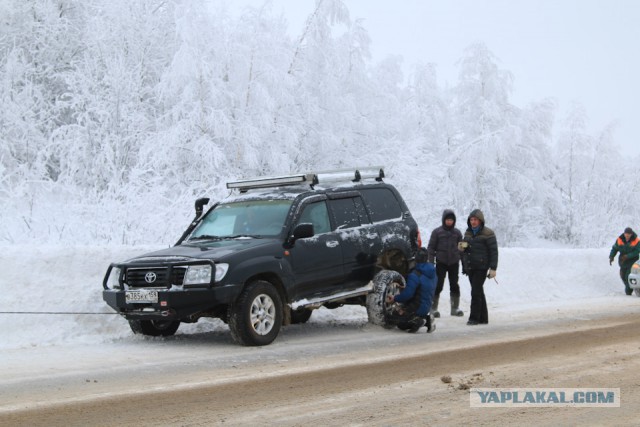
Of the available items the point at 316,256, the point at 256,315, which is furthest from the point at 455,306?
the point at 256,315

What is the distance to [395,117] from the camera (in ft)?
98.8

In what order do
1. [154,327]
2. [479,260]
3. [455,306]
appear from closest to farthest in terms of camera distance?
[154,327] → [479,260] → [455,306]

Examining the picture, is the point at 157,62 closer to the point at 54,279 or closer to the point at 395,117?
the point at 395,117

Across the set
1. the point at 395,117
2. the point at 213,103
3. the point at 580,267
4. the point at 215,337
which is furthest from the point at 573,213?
the point at 215,337

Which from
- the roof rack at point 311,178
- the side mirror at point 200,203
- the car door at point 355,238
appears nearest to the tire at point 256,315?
the car door at point 355,238

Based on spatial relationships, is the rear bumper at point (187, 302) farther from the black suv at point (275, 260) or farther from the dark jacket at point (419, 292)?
the dark jacket at point (419, 292)

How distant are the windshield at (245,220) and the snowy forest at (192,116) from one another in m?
4.52

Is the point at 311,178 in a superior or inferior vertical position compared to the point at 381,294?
superior

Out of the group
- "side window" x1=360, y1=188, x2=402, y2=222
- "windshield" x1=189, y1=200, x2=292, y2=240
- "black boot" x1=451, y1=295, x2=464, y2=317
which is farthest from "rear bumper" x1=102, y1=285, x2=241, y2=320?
"black boot" x1=451, y1=295, x2=464, y2=317

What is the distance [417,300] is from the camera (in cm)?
1098

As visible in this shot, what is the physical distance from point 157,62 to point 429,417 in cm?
2273

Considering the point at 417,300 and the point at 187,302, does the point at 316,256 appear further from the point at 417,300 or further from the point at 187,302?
the point at 187,302

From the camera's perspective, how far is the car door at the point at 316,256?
33.3ft

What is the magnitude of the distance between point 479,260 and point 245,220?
163 inches
